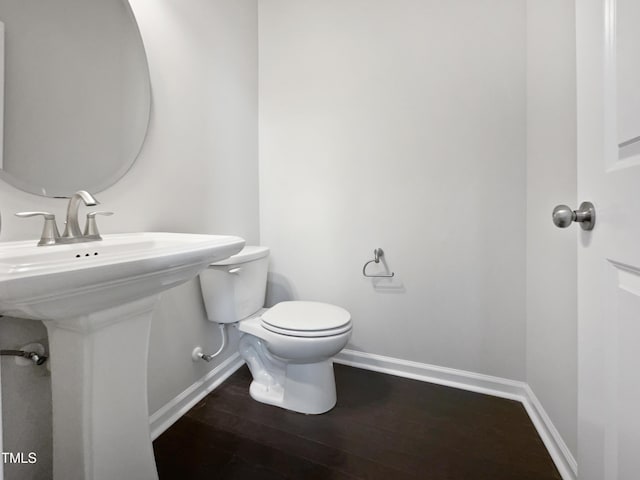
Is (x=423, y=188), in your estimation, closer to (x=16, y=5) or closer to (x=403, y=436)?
(x=403, y=436)

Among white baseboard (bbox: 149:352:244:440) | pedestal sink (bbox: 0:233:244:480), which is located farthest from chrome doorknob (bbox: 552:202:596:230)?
white baseboard (bbox: 149:352:244:440)

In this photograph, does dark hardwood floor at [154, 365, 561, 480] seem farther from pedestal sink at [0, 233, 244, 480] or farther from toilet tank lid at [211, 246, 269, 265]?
toilet tank lid at [211, 246, 269, 265]

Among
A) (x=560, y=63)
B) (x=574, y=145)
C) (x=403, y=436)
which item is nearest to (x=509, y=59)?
(x=560, y=63)

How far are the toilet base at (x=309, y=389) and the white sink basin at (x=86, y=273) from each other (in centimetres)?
75

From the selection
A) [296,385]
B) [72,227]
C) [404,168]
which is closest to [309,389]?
[296,385]

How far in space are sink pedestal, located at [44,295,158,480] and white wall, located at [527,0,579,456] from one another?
1.39 metres

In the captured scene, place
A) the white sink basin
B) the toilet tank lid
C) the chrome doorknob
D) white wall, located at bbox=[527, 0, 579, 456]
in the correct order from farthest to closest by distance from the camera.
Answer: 1. the toilet tank lid
2. white wall, located at bbox=[527, 0, 579, 456]
3. the chrome doorknob
4. the white sink basin

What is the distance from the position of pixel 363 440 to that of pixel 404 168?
1321 mm

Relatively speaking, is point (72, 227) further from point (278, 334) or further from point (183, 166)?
point (278, 334)

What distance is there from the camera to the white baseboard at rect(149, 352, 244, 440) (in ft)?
3.98

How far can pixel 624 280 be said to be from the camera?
0.51 metres

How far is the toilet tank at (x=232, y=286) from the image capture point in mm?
1360

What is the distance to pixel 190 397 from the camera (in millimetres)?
1378

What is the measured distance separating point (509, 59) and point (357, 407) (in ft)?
6.00
